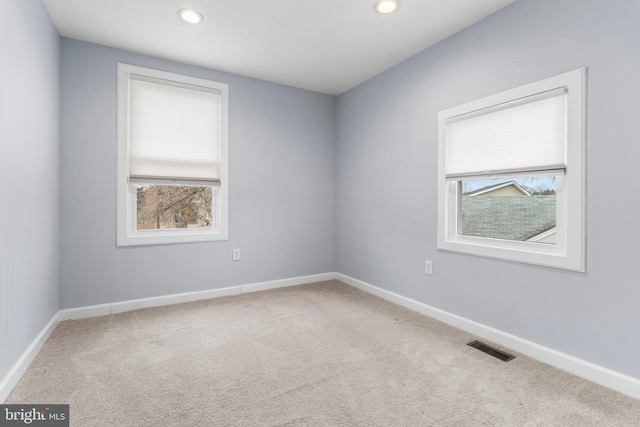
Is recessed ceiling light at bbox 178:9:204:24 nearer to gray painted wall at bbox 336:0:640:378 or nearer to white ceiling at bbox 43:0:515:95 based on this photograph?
white ceiling at bbox 43:0:515:95

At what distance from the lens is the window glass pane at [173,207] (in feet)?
10.6

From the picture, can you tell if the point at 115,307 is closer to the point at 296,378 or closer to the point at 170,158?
the point at 170,158

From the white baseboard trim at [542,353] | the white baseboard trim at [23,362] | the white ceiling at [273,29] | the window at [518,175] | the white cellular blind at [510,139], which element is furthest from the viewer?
the white ceiling at [273,29]

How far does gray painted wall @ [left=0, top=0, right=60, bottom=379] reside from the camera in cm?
170

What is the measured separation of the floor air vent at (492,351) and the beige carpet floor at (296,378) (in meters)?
0.06

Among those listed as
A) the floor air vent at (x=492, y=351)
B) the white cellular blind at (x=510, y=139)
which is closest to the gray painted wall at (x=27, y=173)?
the floor air vent at (x=492, y=351)

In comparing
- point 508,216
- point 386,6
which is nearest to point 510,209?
point 508,216

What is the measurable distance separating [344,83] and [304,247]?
2.12 meters

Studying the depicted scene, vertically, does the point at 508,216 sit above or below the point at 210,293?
above

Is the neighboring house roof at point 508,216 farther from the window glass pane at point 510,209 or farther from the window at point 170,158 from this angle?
the window at point 170,158
